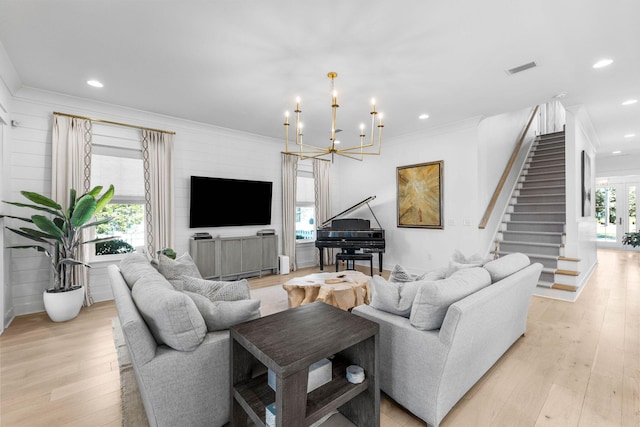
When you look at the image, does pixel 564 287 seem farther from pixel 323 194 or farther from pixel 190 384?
pixel 190 384

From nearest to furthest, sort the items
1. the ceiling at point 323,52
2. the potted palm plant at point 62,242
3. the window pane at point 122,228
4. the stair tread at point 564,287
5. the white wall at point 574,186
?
the ceiling at point 323,52
the potted palm plant at point 62,242
the stair tread at point 564,287
the window pane at point 122,228
the white wall at point 574,186

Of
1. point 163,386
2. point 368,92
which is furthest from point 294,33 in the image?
point 163,386

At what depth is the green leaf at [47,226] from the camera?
324 cm

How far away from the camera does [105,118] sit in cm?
421

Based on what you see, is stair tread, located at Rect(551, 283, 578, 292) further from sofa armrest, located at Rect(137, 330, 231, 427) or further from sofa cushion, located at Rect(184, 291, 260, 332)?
sofa armrest, located at Rect(137, 330, 231, 427)

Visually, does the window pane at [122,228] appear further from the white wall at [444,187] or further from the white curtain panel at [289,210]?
the white wall at [444,187]

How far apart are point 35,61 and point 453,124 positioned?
230 inches

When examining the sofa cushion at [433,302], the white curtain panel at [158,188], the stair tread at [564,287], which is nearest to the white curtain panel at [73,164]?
the white curtain panel at [158,188]

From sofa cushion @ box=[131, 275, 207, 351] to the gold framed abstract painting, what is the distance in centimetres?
486

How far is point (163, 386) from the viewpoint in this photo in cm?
149

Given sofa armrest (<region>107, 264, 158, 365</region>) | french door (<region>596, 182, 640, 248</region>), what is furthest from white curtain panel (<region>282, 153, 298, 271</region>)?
french door (<region>596, 182, 640, 248</region>)

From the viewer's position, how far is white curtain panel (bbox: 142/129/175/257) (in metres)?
4.49

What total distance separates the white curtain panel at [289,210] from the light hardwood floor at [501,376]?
3.31 m

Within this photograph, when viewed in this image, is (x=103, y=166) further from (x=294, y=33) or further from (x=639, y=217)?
(x=639, y=217)
